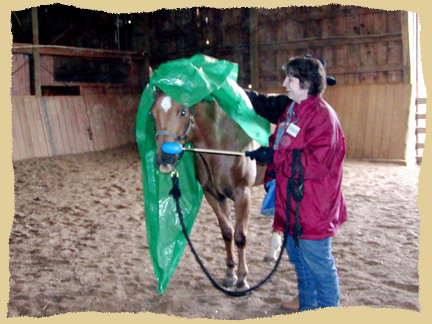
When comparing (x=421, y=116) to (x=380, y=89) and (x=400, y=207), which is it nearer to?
(x=380, y=89)

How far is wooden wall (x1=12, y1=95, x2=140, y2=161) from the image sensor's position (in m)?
7.12

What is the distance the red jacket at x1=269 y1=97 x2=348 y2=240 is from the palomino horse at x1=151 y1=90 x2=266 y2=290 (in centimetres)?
59

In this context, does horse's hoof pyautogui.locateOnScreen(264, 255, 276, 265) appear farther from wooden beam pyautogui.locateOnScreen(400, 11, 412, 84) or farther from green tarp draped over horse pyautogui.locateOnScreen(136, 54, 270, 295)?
wooden beam pyautogui.locateOnScreen(400, 11, 412, 84)

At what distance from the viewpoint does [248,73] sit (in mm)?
9070

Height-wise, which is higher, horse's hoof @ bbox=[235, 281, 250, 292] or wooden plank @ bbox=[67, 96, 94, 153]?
wooden plank @ bbox=[67, 96, 94, 153]

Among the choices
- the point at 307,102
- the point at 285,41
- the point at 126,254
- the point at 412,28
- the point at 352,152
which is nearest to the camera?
the point at 307,102

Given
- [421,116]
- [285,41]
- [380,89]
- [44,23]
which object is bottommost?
[421,116]

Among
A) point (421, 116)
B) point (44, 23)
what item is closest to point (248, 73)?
point (421, 116)

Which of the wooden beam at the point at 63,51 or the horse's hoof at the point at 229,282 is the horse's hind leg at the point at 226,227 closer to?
the horse's hoof at the point at 229,282

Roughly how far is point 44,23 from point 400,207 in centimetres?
917

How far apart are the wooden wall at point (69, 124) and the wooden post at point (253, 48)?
8.96 feet

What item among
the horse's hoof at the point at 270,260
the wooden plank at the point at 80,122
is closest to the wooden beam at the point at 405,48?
the horse's hoof at the point at 270,260

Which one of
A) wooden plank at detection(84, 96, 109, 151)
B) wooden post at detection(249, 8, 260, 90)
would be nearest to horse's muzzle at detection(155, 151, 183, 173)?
wooden plank at detection(84, 96, 109, 151)

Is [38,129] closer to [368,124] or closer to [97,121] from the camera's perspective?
[97,121]
